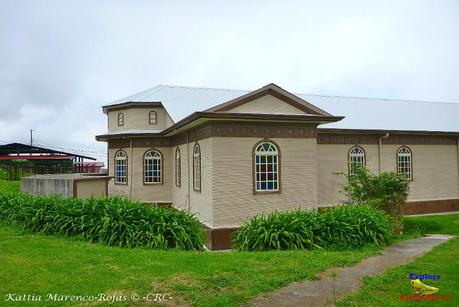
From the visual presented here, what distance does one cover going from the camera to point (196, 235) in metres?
10.3

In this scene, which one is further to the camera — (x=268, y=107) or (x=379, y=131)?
(x=379, y=131)

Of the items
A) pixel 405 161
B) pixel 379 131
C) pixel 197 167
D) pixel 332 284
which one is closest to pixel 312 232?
pixel 332 284

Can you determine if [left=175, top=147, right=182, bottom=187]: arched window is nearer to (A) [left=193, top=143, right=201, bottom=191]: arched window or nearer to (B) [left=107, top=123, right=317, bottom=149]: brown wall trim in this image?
(B) [left=107, top=123, right=317, bottom=149]: brown wall trim

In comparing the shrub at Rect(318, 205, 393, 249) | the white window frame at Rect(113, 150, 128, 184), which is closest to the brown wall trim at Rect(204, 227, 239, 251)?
the shrub at Rect(318, 205, 393, 249)

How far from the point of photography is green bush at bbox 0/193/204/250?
9.66 m

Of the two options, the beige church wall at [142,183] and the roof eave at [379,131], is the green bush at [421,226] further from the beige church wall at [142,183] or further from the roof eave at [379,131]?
the beige church wall at [142,183]

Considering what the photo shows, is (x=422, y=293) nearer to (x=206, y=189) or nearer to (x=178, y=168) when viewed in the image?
(x=206, y=189)

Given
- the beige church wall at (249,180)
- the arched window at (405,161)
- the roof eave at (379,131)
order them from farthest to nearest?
1. the arched window at (405,161)
2. the roof eave at (379,131)
3. the beige church wall at (249,180)

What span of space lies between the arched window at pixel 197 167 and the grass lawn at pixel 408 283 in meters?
7.94

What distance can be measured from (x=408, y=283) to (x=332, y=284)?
1237 mm

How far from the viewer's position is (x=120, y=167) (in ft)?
63.8

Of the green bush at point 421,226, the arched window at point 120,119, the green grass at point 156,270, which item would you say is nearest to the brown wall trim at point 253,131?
the green bush at point 421,226

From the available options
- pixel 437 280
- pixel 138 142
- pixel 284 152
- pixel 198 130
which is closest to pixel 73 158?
pixel 138 142

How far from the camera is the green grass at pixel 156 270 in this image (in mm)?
6059
